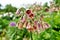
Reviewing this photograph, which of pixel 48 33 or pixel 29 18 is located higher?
pixel 29 18

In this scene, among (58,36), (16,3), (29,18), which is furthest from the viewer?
(16,3)

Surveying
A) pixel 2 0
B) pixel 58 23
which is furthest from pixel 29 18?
pixel 2 0

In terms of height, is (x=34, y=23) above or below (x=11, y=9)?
above

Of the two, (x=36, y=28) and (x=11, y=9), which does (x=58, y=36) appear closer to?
(x=36, y=28)

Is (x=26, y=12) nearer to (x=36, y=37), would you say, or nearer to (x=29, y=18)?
(x=29, y=18)

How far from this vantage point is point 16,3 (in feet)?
23.9

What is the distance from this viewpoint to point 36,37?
2830mm

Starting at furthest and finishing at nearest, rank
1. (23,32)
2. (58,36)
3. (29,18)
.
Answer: (23,32)
(58,36)
(29,18)

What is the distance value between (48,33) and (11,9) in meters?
4.52

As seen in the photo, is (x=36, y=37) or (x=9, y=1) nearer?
(x=36, y=37)

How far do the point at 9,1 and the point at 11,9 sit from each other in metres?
Result: 0.47

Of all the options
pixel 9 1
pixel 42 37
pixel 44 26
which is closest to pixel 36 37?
pixel 42 37

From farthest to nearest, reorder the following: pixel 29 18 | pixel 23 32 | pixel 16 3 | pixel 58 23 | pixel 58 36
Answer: pixel 16 3 → pixel 23 32 → pixel 58 23 → pixel 58 36 → pixel 29 18

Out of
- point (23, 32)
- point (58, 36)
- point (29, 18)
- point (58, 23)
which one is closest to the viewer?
point (29, 18)
